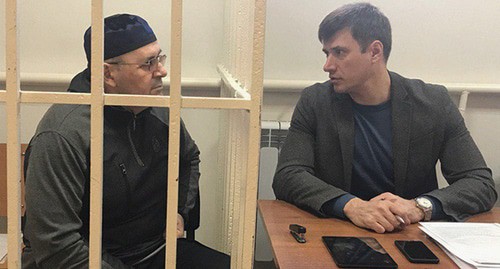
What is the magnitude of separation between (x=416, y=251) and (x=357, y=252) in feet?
0.47

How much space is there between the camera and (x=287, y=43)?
224 centimetres

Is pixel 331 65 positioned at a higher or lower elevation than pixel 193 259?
higher

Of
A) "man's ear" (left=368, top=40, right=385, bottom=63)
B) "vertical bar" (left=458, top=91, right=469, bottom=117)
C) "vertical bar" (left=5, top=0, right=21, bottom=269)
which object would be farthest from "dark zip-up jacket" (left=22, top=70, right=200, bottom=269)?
"vertical bar" (left=458, top=91, right=469, bottom=117)

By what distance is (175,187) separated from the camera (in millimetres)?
900

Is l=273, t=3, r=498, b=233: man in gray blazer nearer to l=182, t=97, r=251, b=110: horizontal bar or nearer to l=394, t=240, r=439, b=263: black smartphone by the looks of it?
l=394, t=240, r=439, b=263: black smartphone

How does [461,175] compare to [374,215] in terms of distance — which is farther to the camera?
[461,175]

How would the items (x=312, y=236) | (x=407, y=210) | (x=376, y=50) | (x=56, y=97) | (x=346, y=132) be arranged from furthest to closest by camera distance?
1. (x=376, y=50)
2. (x=346, y=132)
3. (x=407, y=210)
4. (x=312, y=236)
5. (x=56, y=97)

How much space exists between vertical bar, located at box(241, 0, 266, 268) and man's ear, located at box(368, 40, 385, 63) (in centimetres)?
111

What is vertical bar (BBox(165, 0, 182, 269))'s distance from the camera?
2.78 ft

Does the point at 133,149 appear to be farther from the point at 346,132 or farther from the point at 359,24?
the point at 359,24

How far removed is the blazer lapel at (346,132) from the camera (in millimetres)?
1795

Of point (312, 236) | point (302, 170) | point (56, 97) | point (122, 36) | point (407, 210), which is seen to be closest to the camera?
point (56, 97)

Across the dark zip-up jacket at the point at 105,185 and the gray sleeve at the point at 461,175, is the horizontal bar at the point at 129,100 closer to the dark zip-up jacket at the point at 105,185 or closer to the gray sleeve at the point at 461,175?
the dark zip-up jacket at the point at 105,185

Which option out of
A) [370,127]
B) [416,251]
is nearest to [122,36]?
[370,127]
